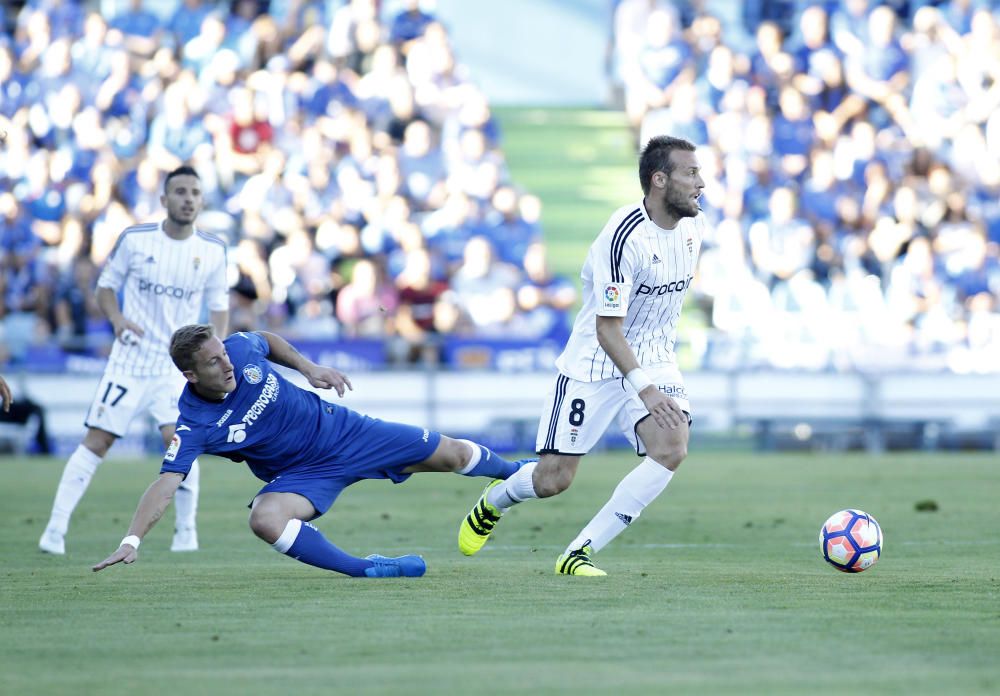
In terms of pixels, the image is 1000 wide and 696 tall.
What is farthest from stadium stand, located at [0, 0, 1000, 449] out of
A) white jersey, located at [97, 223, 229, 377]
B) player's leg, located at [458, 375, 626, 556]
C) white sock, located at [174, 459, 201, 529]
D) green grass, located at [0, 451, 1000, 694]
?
player's leg, located at [458, 375, 626, 556]

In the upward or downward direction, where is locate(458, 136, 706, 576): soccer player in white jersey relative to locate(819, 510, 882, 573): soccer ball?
upward

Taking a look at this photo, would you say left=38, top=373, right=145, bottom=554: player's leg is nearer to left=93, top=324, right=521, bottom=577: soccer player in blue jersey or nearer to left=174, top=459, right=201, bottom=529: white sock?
left=174, top=459, right=201, bottom=529: white sock

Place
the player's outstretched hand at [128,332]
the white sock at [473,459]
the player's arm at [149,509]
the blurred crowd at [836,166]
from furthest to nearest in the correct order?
the blurred crowd at [836,166], the player's outstretched hand at [128,332], the white sock at [473,459], the player's arm at [149,509]

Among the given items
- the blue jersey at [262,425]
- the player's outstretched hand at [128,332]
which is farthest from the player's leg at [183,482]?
the blue jersey at [262,425]

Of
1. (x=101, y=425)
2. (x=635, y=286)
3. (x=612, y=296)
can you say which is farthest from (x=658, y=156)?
(x=101, y=425)

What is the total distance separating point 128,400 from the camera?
11.0 m

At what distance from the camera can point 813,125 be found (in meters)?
26.5

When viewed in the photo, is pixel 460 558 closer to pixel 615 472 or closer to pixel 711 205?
pixel 615 472

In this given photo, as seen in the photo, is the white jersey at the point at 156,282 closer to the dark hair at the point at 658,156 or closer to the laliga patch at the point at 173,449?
the laliga patch at the point at 173,449

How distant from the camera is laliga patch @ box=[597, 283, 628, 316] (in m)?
8.46

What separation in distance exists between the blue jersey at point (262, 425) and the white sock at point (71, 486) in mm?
2276

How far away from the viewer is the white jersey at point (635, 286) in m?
8.53

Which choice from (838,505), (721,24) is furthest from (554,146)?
(838,505)

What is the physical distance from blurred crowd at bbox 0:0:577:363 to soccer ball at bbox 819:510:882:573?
12.6 m
